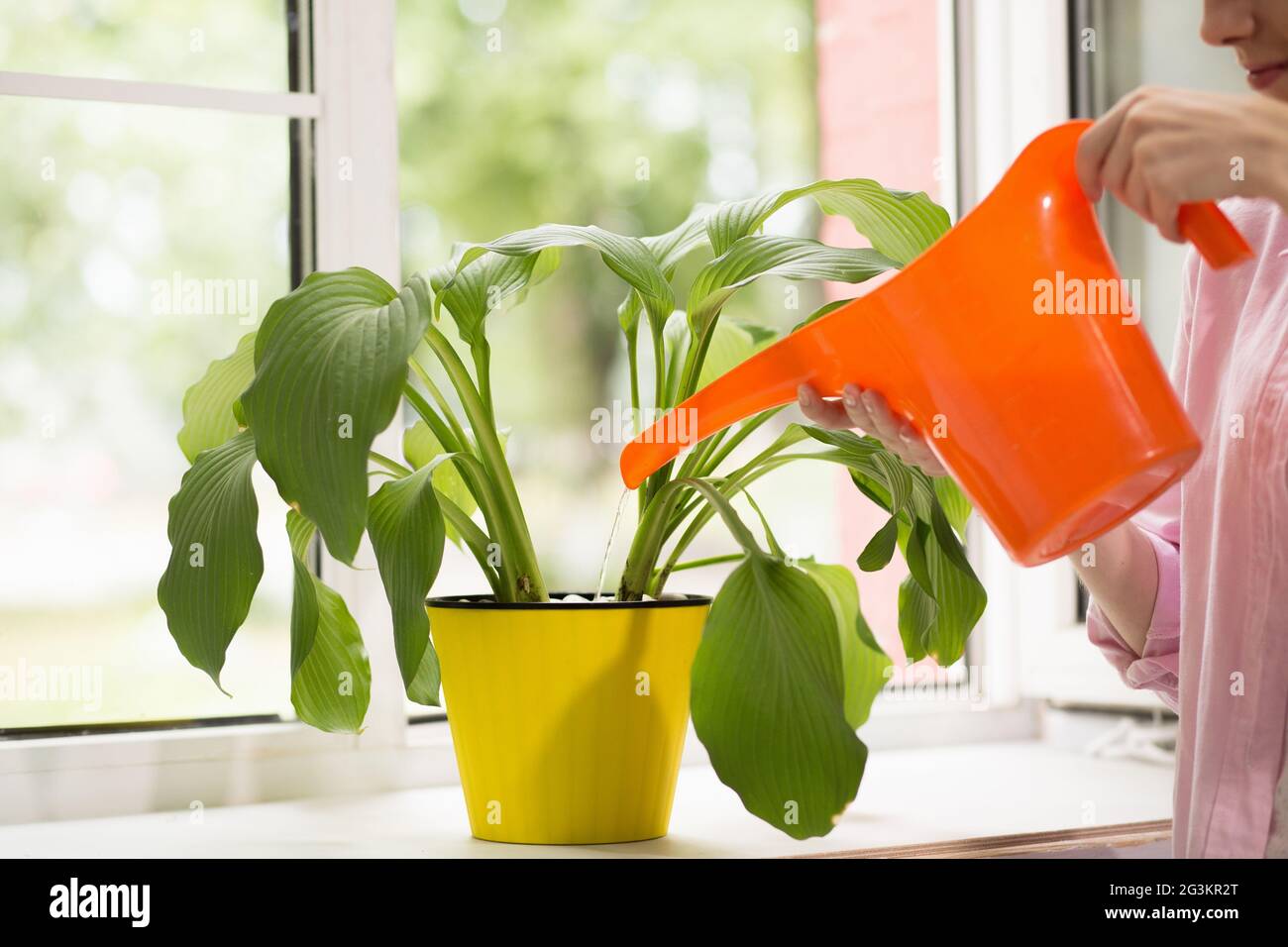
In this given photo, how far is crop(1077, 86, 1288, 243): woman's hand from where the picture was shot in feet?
1.76

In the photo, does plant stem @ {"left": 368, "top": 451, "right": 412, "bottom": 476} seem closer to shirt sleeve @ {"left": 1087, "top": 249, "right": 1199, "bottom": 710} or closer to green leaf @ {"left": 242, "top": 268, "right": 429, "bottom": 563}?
green leaf @ {"left": 242, "top": 268, "right": 429, "bottom": 563}

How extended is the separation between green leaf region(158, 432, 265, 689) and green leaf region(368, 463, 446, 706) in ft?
0.26

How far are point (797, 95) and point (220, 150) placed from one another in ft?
2.41

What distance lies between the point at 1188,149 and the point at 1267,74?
0.60 feet

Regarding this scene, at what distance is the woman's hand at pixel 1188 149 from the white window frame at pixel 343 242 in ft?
2.55

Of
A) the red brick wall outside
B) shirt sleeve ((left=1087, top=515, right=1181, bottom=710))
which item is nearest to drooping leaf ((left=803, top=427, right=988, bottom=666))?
shirt sleeve ((left=1087, top=515, right=1181, bottom=710))

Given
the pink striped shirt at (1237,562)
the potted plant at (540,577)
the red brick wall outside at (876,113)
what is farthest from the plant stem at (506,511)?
the red brick wall outside at (876,113)

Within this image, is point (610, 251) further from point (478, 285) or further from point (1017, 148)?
point (1017, 148)

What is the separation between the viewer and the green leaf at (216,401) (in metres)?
0.96

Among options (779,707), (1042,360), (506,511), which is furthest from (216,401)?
(1042,360)

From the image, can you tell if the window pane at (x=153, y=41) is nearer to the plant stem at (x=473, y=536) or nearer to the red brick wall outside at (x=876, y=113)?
the plant stem at (x=473, y=536)

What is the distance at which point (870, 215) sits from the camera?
3.05ft
